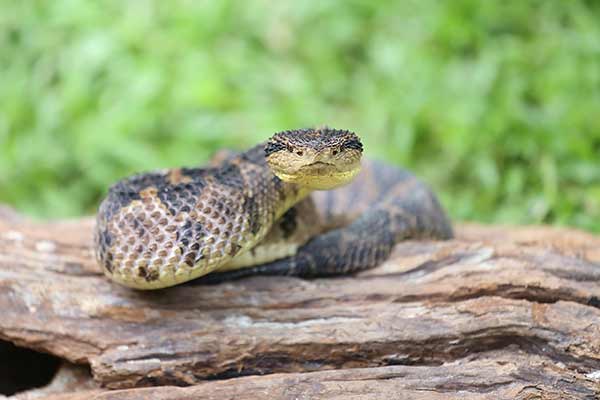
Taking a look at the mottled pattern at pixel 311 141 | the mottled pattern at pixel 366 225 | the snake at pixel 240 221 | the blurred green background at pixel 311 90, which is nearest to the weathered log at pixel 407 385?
the snake at pixel 240 221

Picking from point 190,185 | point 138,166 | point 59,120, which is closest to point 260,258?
point 190,185

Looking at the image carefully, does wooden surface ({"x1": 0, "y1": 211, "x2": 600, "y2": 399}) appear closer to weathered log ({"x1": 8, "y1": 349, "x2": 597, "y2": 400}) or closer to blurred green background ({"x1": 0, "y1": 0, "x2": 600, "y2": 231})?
weathered log ({"x1": 8, "y1": 349, "x2": 597, "y2": 400})

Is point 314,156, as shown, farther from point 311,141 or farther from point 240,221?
point 240,221

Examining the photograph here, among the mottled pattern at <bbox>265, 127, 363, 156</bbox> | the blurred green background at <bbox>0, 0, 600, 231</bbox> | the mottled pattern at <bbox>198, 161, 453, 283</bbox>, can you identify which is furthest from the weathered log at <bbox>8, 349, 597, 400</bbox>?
the blurred green background at <bbox>0, 0, 600, 231</bbox>

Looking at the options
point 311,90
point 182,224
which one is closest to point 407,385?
point 182,224

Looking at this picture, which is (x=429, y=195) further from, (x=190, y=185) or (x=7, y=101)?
(x=7, y=101)

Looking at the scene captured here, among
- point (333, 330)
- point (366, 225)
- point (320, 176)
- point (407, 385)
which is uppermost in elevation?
point (320, 176)

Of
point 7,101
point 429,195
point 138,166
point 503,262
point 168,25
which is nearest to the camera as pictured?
point 503,262
